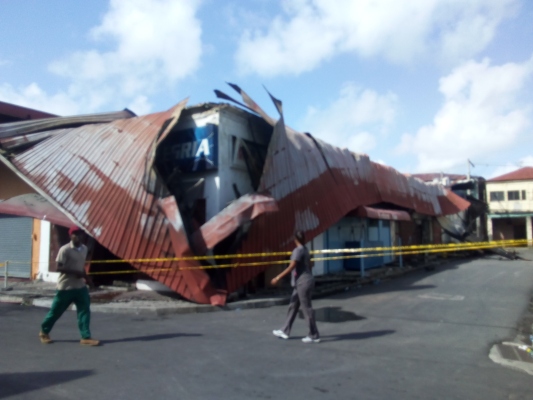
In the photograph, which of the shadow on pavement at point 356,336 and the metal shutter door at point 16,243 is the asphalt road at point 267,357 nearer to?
the shadow on pavement at point 356,336

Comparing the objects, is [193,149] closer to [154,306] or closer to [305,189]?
[305,189]

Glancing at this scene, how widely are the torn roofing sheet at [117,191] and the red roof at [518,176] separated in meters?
50.5

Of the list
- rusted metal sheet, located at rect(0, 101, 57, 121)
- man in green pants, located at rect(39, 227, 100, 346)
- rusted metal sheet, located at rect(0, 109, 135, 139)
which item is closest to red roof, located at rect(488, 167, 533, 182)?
rusted metal sheet, located at rect(0, 109, 135, 139)

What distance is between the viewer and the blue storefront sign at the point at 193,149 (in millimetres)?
12109

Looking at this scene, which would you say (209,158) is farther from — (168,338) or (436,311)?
(436,311)

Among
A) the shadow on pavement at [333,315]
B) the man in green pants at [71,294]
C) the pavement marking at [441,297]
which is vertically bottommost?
the shadow on pavement at [333,315]

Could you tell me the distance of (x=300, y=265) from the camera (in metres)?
7.41

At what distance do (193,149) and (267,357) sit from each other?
740 centimetres

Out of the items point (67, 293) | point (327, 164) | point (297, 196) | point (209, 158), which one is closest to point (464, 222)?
point (327, 164)

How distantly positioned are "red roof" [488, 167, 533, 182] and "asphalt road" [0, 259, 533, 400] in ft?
158

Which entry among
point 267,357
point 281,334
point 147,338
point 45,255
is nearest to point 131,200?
point 147,338

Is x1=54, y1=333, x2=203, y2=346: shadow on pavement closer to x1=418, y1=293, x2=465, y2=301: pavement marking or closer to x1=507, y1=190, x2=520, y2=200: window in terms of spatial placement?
x1=418, y1=293, x2=465, y2=301: pavement marking

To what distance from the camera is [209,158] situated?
12133mm

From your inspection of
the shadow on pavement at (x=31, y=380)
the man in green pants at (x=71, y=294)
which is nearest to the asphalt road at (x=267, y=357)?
the shadow on pavement at (x=31, y=380)
